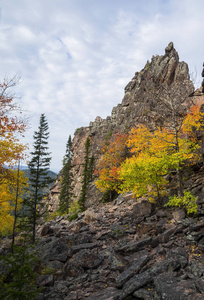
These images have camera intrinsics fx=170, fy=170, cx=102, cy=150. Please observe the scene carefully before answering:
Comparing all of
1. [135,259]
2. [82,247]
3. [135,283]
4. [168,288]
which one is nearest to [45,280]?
[82,247]

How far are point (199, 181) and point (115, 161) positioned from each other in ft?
74.1

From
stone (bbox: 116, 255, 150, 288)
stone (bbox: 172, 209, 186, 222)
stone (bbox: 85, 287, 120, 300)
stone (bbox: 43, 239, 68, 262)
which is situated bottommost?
stone (bbox: 43, 239, 68, 262)

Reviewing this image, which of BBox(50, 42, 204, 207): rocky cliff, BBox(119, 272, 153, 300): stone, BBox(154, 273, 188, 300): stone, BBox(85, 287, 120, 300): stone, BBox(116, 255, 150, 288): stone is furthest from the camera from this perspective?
BBox(50, 42, 204, 207): rocky cliff

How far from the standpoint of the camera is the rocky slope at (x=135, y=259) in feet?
20.4

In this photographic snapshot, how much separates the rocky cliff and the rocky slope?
7728mm

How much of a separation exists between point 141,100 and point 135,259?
42527 millimetres

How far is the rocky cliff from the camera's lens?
1466 cm

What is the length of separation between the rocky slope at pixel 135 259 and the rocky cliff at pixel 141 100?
304 inches

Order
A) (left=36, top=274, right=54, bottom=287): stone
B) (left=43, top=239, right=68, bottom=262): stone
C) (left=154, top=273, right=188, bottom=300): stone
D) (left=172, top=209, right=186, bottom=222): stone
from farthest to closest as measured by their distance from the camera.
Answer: (left=43, top=239, right=68, bottom=262): stone, (left=172, top=209, right=186, bottom=222): stone, (left=36, top=274, right=54, bottom=287): stone, (left=154, top=273, right=188, bottom=300): stone

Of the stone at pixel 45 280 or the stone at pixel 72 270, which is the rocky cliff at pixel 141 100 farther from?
the stone at pixel 45 280

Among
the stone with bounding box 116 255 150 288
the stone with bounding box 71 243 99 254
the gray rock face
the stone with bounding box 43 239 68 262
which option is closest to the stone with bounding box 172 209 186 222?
the gray rock face

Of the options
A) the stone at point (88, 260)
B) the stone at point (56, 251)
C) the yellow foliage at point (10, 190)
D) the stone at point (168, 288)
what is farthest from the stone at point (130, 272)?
the yellow foliage at point (10, 190)

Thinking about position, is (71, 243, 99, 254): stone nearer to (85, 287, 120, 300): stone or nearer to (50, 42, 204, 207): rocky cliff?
(85, 287, 120, 300): stone

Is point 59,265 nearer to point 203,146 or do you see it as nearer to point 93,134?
point 203,146
